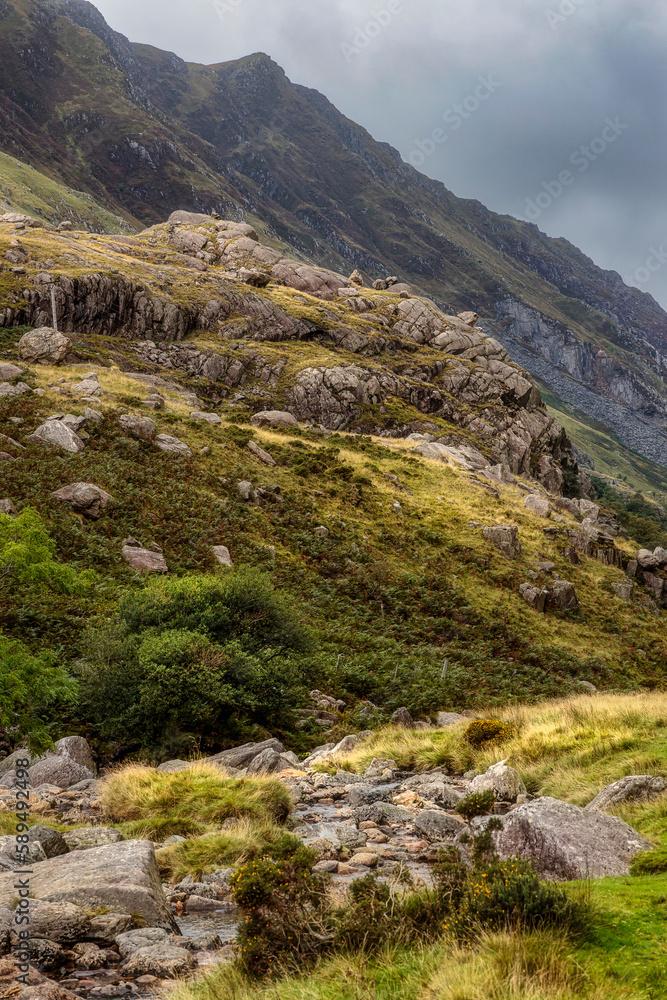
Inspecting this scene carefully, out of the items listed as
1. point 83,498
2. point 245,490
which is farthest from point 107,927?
point 245,490

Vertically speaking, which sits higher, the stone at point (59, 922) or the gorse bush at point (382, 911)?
the gorse bush at point (382, 911)

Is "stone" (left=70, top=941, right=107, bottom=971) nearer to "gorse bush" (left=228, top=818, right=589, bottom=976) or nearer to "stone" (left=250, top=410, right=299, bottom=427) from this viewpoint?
"gorse bush" (left=228, top=818, right=589, bottom=976)

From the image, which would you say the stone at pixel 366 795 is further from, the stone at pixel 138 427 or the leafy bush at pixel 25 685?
the stone at pixel 138 427

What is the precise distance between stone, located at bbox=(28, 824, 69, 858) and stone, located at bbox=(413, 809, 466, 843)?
4484 millimetres

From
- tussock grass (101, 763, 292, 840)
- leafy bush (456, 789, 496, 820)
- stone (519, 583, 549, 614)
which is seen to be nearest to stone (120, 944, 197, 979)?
tussock grass (101, 763, 292, 840)

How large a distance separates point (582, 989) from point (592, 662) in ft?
92.3

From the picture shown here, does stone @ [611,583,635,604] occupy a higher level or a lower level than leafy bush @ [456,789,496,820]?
higher

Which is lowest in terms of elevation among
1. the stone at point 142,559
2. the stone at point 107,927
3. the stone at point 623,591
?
the stone at point 142,559

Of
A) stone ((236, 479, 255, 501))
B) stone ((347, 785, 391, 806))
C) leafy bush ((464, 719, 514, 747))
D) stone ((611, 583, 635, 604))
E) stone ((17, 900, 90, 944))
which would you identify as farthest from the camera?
stone ((611, 583, 635, 604))

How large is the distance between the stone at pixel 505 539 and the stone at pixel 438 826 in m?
30.0

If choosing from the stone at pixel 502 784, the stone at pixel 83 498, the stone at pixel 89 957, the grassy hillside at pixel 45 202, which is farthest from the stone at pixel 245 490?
the grassy hillside at pixel 45 202

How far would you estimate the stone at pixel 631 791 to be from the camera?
7406 millimetres

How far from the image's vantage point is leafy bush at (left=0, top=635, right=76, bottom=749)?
8.94 m

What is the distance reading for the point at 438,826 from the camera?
7746 millimetres
